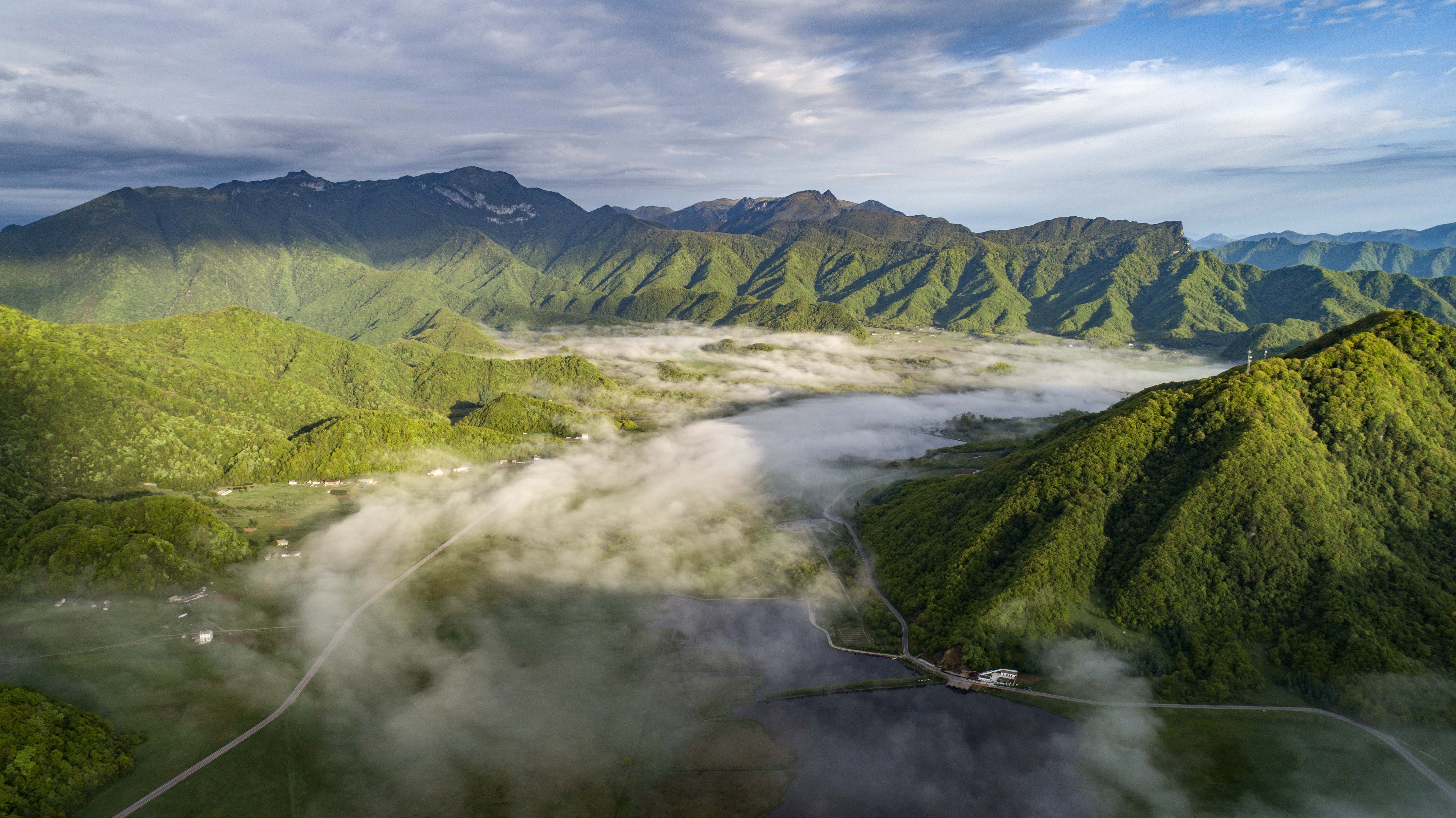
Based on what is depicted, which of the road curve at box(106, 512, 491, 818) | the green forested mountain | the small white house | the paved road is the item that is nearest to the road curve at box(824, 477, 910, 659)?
the paved road

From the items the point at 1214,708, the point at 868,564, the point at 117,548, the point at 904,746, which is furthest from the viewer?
the point at 868,564

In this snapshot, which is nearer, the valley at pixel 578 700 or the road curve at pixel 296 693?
the valley at pixel 578 700

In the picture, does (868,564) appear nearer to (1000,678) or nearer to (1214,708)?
(1000,678)

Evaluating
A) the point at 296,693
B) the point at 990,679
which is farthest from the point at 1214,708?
the point at 296,693

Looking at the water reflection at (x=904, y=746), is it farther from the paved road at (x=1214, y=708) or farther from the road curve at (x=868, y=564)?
the road curve at (x=868, y=564)

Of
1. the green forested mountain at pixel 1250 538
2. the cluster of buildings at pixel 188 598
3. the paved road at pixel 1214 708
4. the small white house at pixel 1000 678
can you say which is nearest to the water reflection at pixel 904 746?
the small white house at pixel 1000 678

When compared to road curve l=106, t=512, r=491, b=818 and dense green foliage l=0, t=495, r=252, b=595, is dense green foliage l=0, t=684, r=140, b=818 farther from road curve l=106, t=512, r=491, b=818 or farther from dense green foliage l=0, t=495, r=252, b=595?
dense green foliage l=0, t=495, r=252, b=595

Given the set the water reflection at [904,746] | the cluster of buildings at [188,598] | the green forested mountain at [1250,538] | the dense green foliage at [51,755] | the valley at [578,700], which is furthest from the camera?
the cluster of buildings at [188,598]
